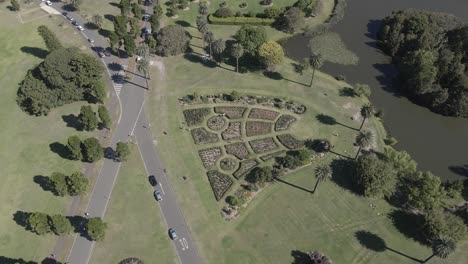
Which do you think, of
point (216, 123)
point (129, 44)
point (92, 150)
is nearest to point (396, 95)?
point (216, 123)

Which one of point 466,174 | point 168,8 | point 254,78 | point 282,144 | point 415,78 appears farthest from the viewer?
point 168,8

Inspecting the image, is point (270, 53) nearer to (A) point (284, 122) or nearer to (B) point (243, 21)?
(A) point (284, 122)

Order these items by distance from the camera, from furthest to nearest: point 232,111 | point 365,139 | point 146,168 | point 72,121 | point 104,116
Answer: point 232,111 → point 72,121 → point 104,116 → point 146,168 → point 365,139

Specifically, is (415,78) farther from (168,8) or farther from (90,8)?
(90,8)

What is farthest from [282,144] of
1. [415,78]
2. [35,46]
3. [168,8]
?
[35,46]

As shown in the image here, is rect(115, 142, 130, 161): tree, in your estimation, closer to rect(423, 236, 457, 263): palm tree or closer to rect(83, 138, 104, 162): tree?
rect(83, 138, 104, 162): tree

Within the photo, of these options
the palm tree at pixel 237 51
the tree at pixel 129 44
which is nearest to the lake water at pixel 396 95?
the palm tree at pixel 237 51

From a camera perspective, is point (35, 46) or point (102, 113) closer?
point (102, 113)
